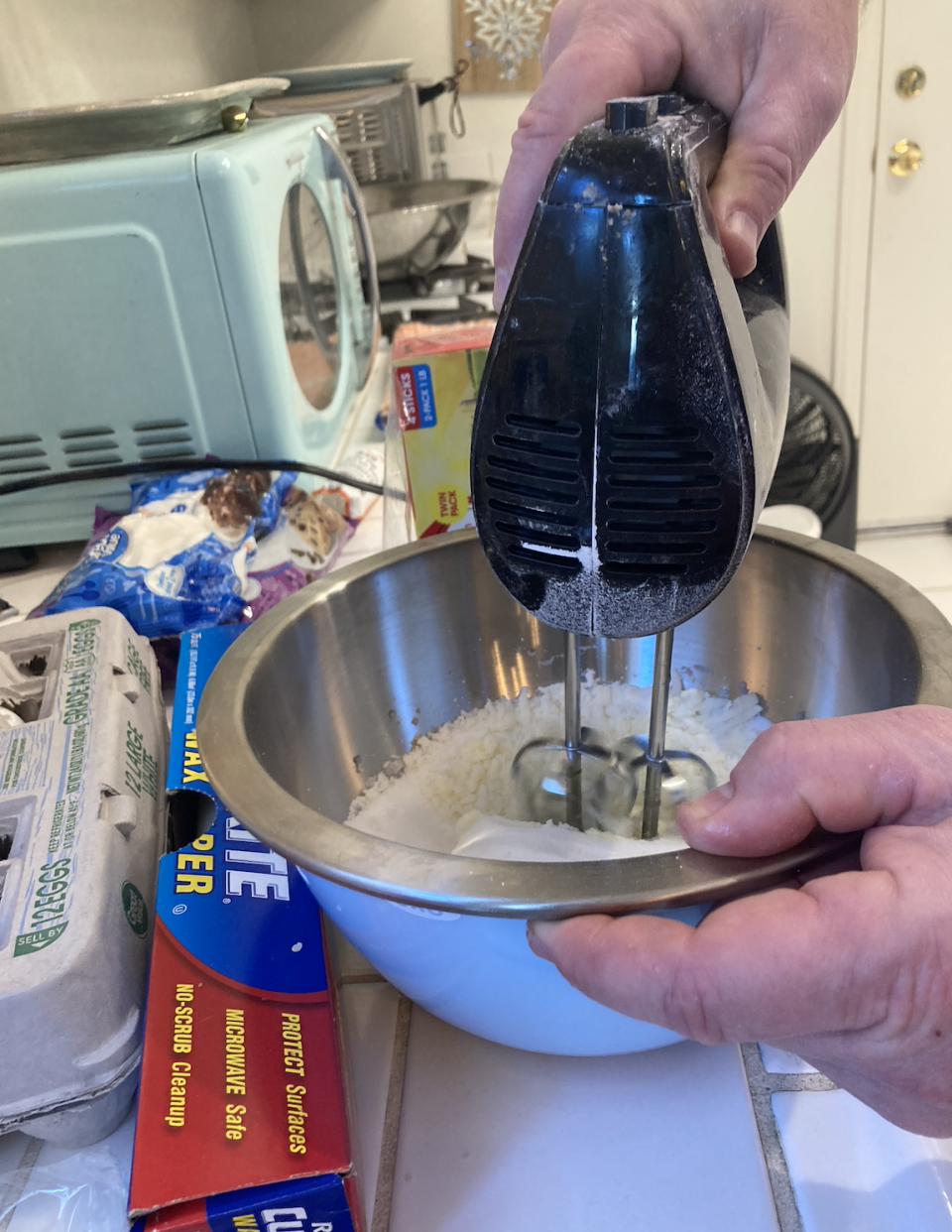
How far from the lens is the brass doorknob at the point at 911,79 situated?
149cm

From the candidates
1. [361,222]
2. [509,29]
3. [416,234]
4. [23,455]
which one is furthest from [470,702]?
[509,29]

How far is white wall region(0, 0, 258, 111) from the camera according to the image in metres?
0.83

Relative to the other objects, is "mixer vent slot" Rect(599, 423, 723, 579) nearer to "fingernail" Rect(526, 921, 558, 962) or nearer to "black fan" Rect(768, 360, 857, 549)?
"fingernail" Rect(526, 921, 558, 962)

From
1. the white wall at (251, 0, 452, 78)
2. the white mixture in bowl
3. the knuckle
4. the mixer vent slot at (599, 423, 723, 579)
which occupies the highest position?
the white wall at (251, 0, 452, 78)

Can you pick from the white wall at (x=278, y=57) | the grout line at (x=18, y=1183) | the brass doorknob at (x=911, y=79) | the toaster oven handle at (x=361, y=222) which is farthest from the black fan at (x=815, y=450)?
the grout line at (x=18, y=1183)

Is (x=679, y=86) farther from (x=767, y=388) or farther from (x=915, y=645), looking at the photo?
(x=915, y=645)

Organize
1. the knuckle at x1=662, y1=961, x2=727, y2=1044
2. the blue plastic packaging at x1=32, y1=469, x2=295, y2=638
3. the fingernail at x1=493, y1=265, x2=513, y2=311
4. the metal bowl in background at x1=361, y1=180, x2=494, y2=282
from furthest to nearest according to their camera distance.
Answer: the metal bowl in background at x1=361, y1=180, x2=494, y2=282 → the blue plastic packaging at x1=32, y1=469, x2=295, y2=638 → the fingernail at x1=493, y1=265, x2=513, y2=311 → the knuckle at x1=662, y1=961, x2=727, y2=1044

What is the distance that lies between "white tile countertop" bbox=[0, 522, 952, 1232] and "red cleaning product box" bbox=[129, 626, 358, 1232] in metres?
0.04

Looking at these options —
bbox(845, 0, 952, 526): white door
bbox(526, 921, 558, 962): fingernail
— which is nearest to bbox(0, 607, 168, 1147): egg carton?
bbox(526, 921, 558, 962): fingernail

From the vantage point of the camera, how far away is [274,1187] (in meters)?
0.26

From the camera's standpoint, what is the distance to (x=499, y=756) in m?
0.47

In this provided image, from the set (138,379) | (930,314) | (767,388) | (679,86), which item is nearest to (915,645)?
(767,388)

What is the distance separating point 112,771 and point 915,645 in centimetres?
34

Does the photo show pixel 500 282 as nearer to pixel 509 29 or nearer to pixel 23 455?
pixel 23 455
